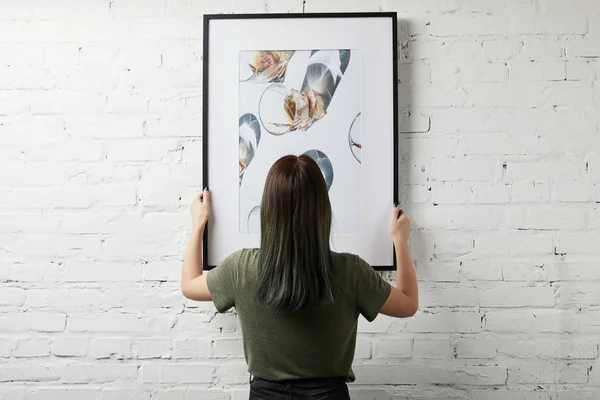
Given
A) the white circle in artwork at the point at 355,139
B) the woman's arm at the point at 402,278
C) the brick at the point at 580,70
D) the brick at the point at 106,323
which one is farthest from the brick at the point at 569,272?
the brick at the point at 106,323

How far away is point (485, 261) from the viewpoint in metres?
1.67

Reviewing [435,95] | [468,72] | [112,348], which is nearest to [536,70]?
[468,72]

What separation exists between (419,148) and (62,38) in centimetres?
120

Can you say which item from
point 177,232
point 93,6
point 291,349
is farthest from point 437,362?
point 93,6

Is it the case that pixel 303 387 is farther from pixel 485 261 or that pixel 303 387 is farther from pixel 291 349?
pixel 485 261

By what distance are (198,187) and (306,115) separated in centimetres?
41

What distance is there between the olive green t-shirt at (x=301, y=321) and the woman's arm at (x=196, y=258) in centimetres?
13

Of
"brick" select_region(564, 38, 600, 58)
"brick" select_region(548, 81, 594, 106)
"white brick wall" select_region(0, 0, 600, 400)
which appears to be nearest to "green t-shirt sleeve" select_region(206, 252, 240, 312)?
"white brick wall" select_region(0, 0, 600, 400)

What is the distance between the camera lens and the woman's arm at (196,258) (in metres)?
1.47

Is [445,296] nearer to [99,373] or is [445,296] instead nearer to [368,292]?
[368,292]

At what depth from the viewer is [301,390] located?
1.30m

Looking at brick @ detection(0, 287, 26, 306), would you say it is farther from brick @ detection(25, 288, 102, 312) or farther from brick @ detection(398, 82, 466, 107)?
brick @ detection(398, 82, 466, 107)

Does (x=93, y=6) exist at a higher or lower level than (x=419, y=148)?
higher

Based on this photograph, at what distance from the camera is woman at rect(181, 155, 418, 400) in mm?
1262
